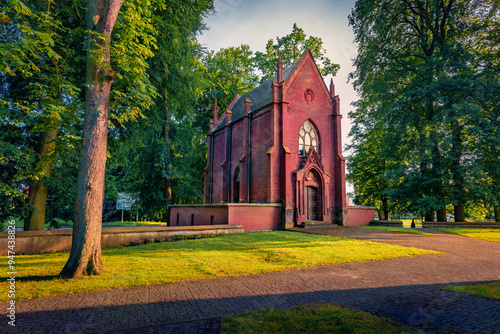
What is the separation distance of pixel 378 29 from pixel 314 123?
10.3 m

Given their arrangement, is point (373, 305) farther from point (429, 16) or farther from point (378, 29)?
point (429, 16)

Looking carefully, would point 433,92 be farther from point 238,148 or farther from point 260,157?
point 238,148

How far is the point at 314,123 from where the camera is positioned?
22219mm

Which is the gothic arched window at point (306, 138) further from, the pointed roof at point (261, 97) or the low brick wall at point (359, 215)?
the low brick wall at point (359, 215)

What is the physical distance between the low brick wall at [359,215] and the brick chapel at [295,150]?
4.32 feet

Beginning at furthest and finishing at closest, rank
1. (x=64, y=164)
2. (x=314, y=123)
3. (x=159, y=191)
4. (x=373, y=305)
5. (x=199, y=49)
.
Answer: (x=159, y=191), (x=314, y=123), (x=199, y=49), (x=64, y=164), (x=373, y=305)

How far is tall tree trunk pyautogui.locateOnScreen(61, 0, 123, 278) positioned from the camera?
632 centimetres

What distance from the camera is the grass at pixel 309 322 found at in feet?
11.8

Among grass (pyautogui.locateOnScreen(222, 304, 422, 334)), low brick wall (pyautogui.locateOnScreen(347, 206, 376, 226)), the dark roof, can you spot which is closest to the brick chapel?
the dark roof

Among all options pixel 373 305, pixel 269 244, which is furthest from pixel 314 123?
pixel 373 305

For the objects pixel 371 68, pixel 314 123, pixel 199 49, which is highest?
pixel 371 68

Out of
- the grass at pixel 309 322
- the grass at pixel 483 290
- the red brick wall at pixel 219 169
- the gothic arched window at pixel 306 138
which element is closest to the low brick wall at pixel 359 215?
the gothic arched window at pixel 306 138

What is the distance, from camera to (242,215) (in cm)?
1697

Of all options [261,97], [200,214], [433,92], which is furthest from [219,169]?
[433,92]
